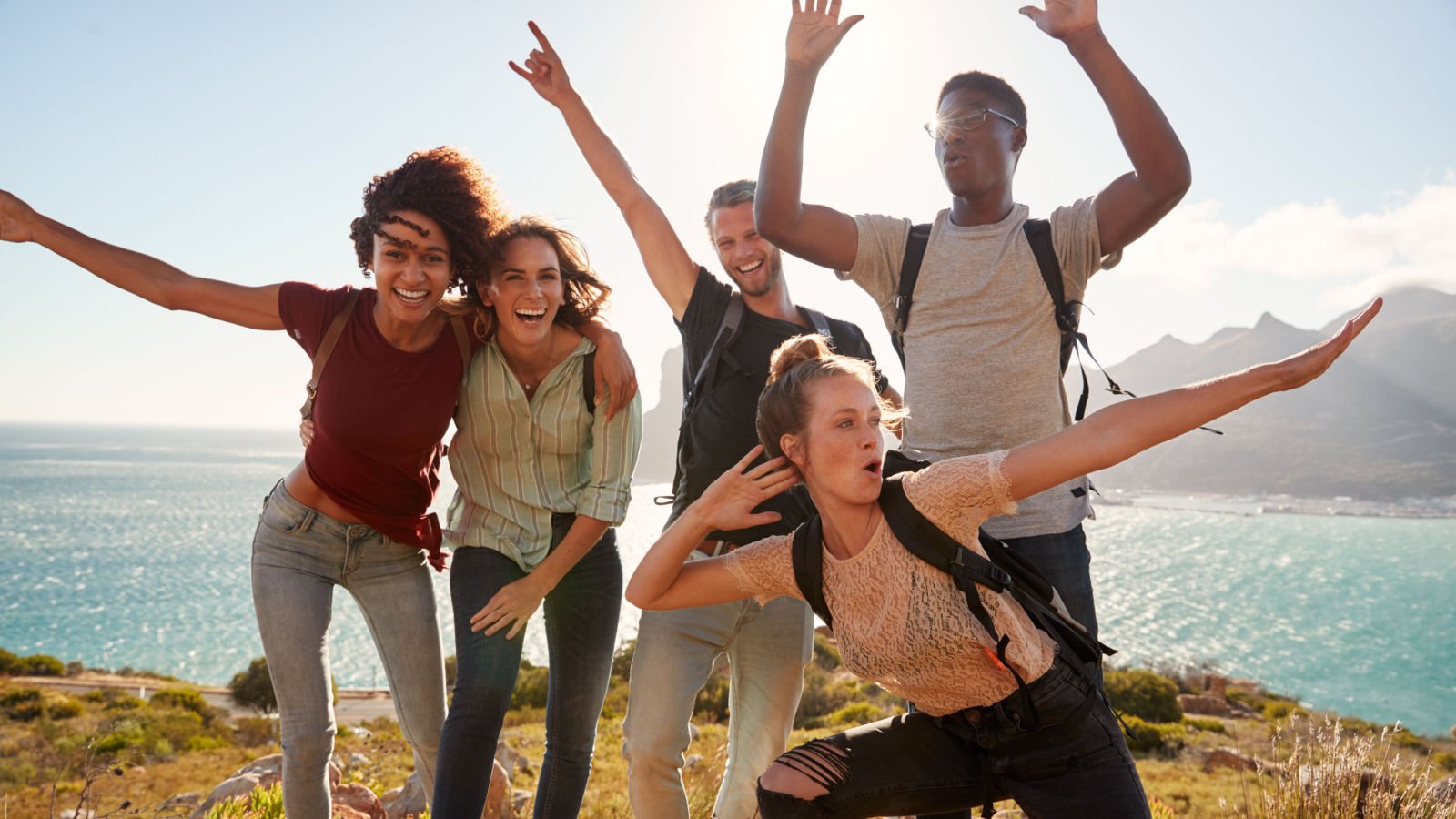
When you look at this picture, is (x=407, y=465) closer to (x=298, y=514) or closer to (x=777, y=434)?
(x=298, y=514)

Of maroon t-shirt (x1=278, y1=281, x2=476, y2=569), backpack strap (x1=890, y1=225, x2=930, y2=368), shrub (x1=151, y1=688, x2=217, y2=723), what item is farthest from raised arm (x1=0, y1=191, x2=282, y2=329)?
shrub (x1=151, y1=688, x2=217, y2=723)

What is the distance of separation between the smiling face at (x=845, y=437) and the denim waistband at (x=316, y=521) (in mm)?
1851

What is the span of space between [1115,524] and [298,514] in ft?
480

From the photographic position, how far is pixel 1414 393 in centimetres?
14750

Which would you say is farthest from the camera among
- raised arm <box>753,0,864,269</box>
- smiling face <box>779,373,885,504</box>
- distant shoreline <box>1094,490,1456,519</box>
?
distant shoreline <box>1094,490,1456,519</box>

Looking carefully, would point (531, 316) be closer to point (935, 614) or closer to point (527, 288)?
point (527, 288)

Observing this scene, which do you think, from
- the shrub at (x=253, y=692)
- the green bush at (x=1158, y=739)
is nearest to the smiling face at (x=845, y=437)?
the green bush at (x=1158, y=739)

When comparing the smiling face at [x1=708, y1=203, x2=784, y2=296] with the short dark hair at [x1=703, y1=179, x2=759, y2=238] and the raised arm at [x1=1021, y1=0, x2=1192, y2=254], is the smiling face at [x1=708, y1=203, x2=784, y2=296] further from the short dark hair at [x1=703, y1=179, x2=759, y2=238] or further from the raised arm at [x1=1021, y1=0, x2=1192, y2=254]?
the raised arm at [x1=1021, y1=0, x2=1192, y2=254]

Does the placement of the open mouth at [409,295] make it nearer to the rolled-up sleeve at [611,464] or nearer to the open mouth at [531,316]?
the open mouth at [531,316]

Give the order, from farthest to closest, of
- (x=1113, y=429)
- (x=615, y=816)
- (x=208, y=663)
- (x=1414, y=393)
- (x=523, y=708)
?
(x=1414, y=393)
(x=208, y=663)
(x=523, y=708)
(x=615, y=816)
(x=1113, y=429)

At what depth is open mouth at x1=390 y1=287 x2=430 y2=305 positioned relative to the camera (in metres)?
3.25

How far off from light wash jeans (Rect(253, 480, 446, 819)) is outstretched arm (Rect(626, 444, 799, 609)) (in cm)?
114

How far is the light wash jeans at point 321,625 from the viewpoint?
3.12m

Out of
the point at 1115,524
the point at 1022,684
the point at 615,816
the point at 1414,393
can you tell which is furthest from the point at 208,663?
the point at 1414,393
